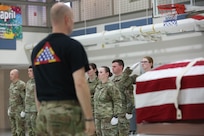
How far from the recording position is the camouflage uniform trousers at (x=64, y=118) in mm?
2783

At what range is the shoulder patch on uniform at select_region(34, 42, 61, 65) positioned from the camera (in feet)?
9.27

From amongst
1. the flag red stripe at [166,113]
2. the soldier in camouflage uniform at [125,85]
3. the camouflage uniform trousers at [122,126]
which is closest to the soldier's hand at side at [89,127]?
the flag red stripe at [166,113]

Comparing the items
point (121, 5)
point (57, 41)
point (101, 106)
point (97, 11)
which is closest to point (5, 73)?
point (97, 11)

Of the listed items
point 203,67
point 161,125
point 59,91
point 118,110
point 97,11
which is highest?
point 97,11

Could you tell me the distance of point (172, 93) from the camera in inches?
94.4

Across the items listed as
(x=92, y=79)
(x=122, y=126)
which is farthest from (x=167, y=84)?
(x=92, y=79)

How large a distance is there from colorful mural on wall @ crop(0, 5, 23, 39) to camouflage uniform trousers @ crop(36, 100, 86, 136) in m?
9.67

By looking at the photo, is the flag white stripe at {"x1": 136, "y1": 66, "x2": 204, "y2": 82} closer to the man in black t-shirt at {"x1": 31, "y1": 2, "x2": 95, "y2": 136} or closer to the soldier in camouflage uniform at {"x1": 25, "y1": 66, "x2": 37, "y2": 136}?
the man in black t-shirt at {"x1": 31, "y1": 2, "x2": 95, "y2": 136}

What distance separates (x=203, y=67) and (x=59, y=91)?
3.22 feet

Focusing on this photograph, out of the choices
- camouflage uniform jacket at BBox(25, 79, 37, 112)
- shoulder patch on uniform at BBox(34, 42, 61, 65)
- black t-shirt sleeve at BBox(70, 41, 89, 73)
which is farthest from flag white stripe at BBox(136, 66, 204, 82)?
camouflage uniform jacket at BBox(25, 79, 37, 112)

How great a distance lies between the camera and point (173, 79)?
241cm

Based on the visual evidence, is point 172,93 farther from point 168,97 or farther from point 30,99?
point 30,99

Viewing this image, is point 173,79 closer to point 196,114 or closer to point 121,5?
point 196,114

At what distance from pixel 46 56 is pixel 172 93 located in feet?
3.13
